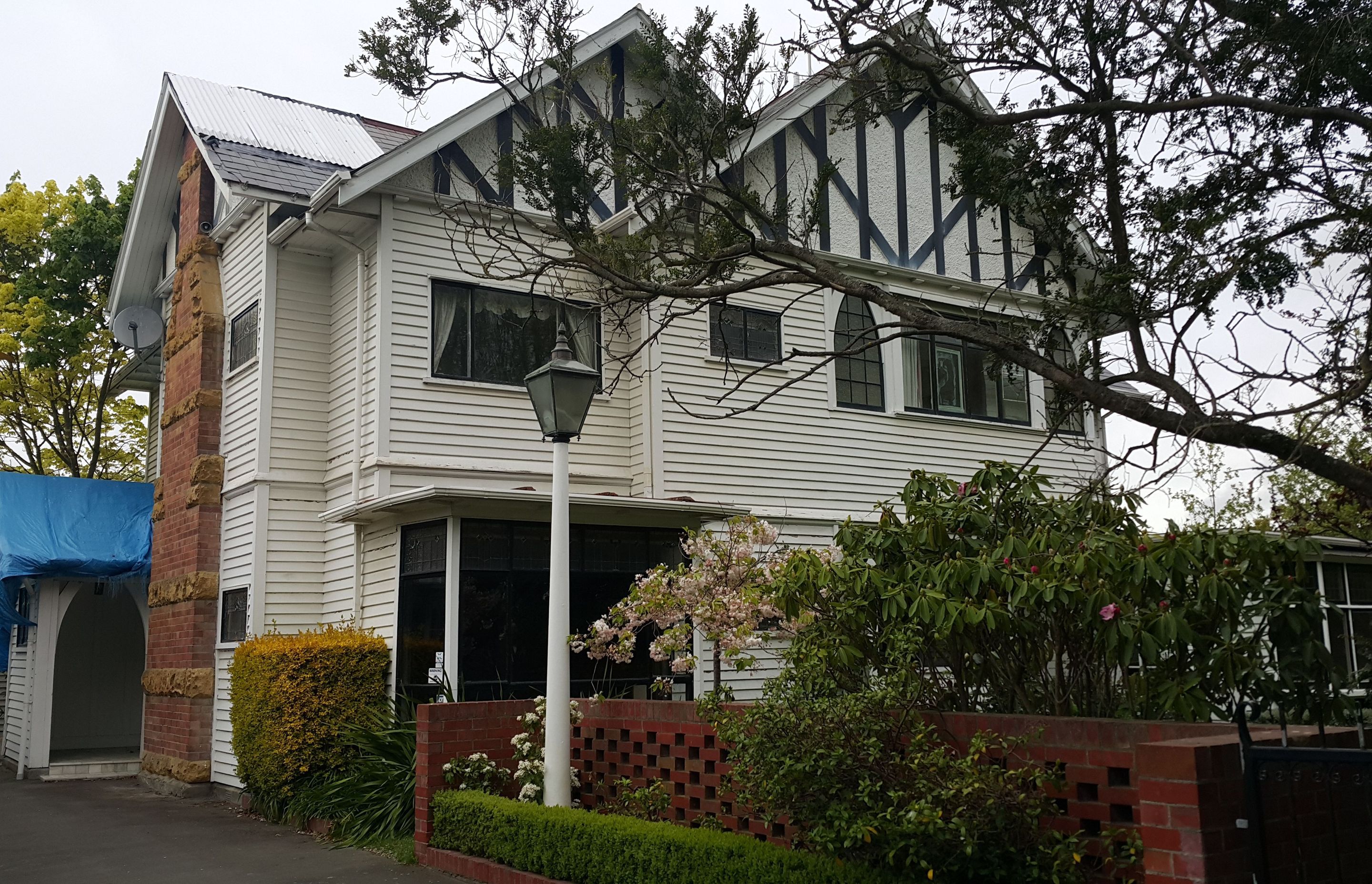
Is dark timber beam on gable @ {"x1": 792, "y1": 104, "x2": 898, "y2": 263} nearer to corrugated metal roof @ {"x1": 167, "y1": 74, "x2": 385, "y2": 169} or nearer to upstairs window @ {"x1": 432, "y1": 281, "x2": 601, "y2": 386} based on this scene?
upstairs window @ {"x1": 432, "y1": 281, "x2": 601, "y2": 386}

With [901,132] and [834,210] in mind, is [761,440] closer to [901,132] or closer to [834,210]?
[834,210]

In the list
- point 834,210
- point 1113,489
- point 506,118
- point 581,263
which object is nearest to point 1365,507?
point 1113,489

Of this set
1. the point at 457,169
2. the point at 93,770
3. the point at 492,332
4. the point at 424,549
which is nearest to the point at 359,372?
the point at 492,332

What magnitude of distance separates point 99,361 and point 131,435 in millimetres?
4587

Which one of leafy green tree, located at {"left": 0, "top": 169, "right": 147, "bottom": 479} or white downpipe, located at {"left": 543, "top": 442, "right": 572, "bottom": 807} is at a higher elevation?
leafy green tree, located at {"left": 0, "top": 169, "right": 147, "bottom": 479}

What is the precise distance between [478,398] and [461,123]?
10.6 feet

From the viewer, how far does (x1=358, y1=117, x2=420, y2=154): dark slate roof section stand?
18531 mm

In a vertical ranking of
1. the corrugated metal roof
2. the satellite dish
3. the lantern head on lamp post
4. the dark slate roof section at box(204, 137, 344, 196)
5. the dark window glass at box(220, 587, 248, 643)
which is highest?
the corrugated metal roof

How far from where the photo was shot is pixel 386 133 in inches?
755

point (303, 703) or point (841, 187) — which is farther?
point (841, 187)

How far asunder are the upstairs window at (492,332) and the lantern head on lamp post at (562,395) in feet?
16.0

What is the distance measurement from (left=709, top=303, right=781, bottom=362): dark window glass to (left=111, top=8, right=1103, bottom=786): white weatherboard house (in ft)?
0.15

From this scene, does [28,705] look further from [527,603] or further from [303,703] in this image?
[527,603]

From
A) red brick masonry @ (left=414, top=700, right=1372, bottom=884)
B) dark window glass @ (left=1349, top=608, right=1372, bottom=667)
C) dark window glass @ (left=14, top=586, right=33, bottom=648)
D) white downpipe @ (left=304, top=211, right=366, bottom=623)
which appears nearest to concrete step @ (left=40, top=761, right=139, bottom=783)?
dark window glass @ (left=14, top=586, right=33, bottom=648)
